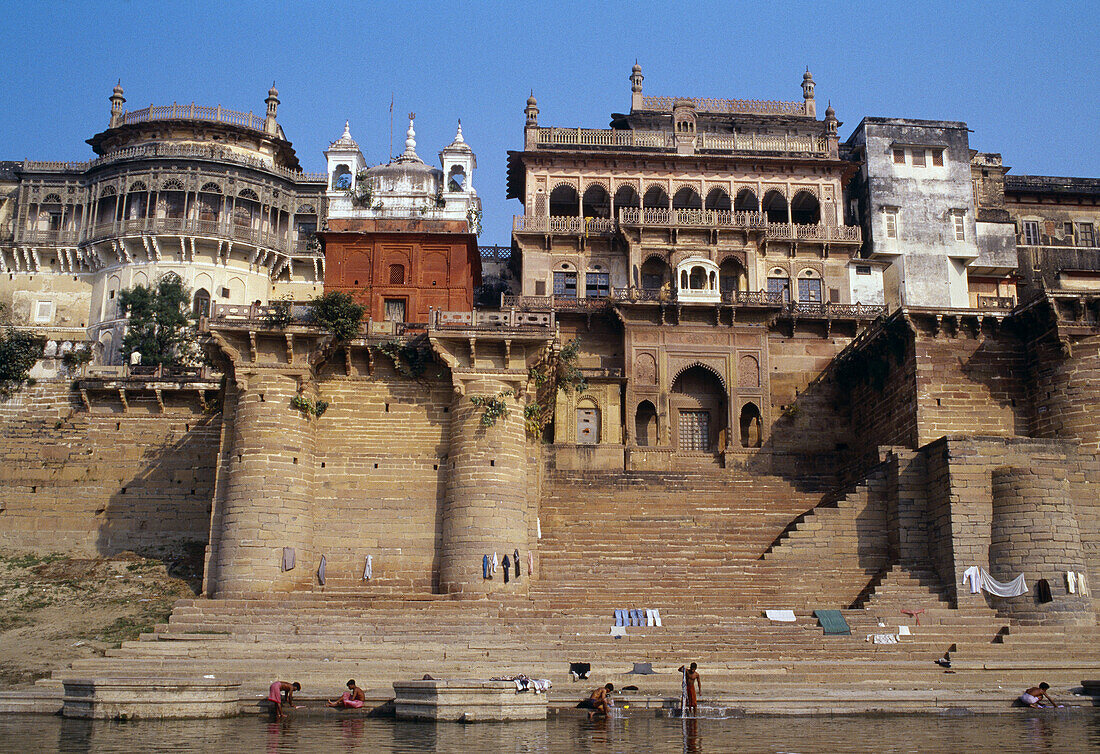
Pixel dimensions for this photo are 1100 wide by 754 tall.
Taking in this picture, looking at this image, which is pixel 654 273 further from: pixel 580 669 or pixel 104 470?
pixel 580 669

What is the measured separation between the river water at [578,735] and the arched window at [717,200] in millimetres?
23065

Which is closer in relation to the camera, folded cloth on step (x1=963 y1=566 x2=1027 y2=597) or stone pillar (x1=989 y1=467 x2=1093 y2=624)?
stone pillar (x1=989 y1=467 x2=1093 y2=624)

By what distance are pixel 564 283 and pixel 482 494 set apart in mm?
14132

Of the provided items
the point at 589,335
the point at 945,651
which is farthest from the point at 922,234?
the point at 945,651

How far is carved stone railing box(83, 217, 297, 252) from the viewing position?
38562 millimetres

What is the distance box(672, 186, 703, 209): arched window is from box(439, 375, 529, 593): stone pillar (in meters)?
15.4

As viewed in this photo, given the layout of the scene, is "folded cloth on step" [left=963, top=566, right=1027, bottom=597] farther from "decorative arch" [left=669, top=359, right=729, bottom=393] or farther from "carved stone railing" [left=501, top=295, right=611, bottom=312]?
"carved stone railing" [left=501, top=295, right=611, bottom=312]

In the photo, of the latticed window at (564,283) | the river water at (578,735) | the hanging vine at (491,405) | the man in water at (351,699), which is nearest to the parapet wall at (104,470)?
the hanging vine at (491,405)

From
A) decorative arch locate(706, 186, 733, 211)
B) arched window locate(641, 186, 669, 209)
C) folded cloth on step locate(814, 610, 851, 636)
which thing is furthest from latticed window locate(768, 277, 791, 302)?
folded cloth on step locate(814, 610, 851, 636)

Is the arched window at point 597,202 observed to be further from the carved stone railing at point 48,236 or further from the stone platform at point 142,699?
the stone platform at point 142,699

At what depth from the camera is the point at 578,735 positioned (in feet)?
48.4

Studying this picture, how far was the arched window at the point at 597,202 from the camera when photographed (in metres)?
37.2

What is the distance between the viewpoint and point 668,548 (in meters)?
24.6

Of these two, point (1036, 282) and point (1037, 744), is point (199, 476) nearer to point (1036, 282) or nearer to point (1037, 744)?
point (1037, 744)
